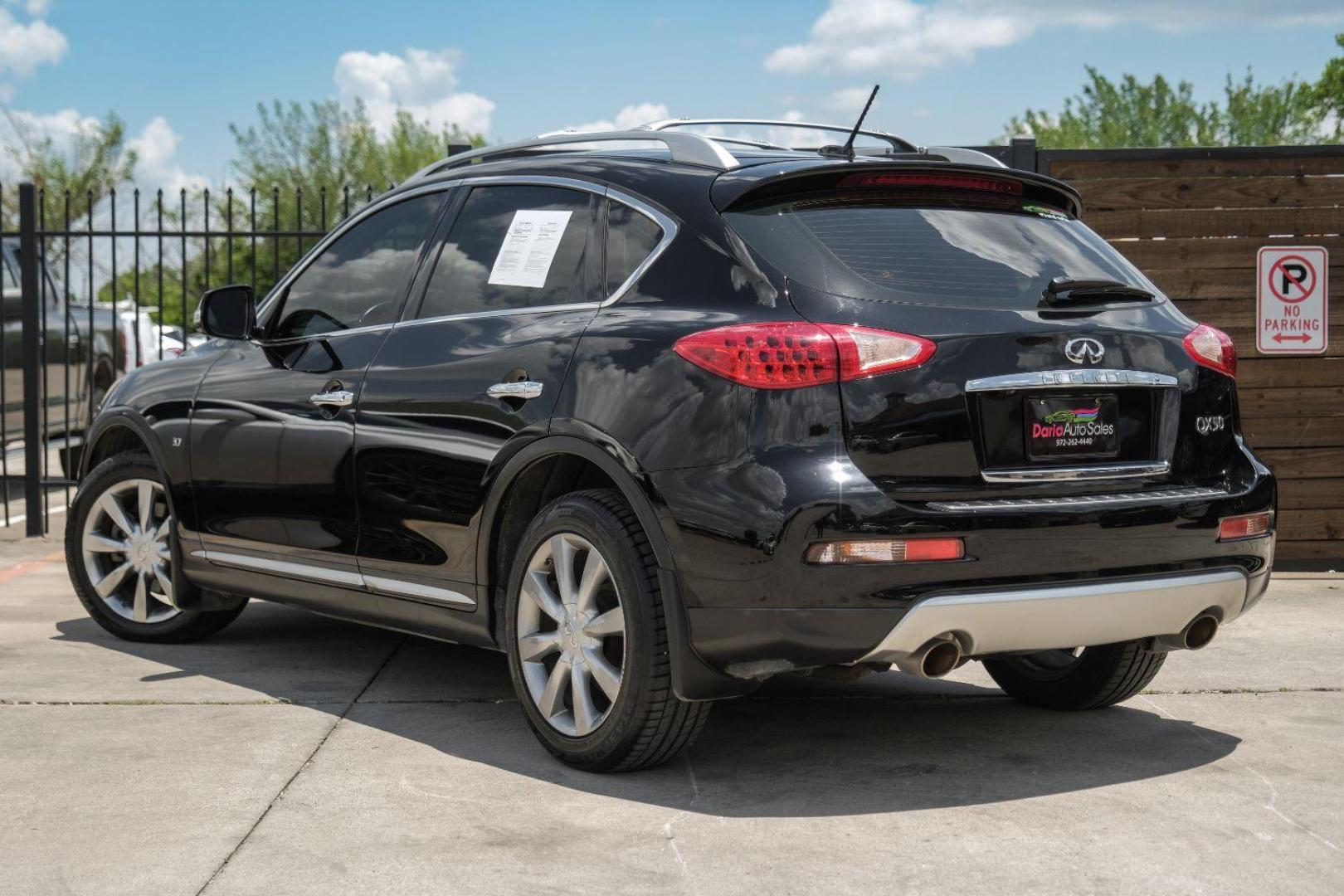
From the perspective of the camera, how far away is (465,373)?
5020 mm

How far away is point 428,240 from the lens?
5543 millimetres

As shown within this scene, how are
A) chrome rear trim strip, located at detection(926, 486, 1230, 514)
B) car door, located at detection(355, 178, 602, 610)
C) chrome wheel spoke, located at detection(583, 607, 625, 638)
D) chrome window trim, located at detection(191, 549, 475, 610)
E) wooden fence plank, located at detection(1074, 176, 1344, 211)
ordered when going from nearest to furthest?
chrome rear trim strip, located at detection(926, 486, 1230, 514), chrome wheel spoke, located at detection(583, 607, 625, 638), car door, located at detection(355, 178, 602, 610), chrome window trim, located at detection(191, 549, 475, 610), wooden fence plank, located at detection(1074, 176, 1344, 211)

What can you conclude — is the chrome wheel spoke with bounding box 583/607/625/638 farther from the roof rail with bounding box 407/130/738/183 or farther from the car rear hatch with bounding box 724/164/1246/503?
the roof rail with bounding box 407/130/738/183

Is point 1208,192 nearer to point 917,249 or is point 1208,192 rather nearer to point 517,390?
point 917,249

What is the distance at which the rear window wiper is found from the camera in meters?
4.53

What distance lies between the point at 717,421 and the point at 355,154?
53.9m

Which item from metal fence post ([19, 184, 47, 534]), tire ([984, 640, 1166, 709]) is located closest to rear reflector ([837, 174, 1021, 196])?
tire ([984, 640, 1166, 709])

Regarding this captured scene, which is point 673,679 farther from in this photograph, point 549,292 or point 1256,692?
point 1256,692

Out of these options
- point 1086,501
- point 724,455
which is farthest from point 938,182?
point 724,455

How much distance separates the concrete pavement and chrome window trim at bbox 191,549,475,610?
1.35ft

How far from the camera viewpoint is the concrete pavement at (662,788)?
150 inches

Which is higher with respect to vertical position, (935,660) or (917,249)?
(917,249)

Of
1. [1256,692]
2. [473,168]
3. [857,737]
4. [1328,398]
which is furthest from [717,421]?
[1328,398]

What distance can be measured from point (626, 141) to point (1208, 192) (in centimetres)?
446
